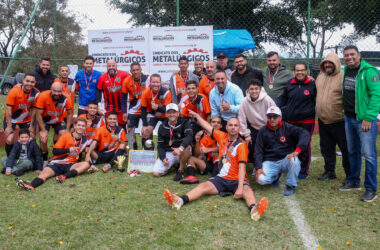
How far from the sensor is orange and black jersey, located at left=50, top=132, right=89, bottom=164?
20.4 feet

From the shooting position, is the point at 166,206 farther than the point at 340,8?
No

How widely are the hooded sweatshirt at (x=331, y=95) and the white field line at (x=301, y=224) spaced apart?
1.44m

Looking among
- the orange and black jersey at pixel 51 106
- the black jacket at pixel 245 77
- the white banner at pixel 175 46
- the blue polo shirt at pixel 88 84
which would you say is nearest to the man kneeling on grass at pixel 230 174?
the black jacket at pixel 245 77

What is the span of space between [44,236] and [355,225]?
356 centimetres

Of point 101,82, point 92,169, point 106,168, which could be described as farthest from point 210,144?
point 101,82

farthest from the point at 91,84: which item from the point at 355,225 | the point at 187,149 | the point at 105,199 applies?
the point at 355,225

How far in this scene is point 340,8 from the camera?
11.0 m

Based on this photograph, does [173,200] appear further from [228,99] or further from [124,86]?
[124,86]

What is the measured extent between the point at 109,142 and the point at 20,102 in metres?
1.88

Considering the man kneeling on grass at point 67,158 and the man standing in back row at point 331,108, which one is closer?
the man standing in back row at point 331,108

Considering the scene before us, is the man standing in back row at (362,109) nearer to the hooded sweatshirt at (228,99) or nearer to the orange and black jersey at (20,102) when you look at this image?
the hooded sweatshirt at (228,99)

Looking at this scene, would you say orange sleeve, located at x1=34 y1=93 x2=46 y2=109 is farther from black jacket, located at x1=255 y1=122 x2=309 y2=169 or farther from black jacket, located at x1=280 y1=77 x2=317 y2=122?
black jacket, located at x1=280 y1=77 x2=317 y2=122

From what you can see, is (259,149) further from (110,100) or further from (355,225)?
(110,100)

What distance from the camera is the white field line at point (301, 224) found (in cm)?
360
